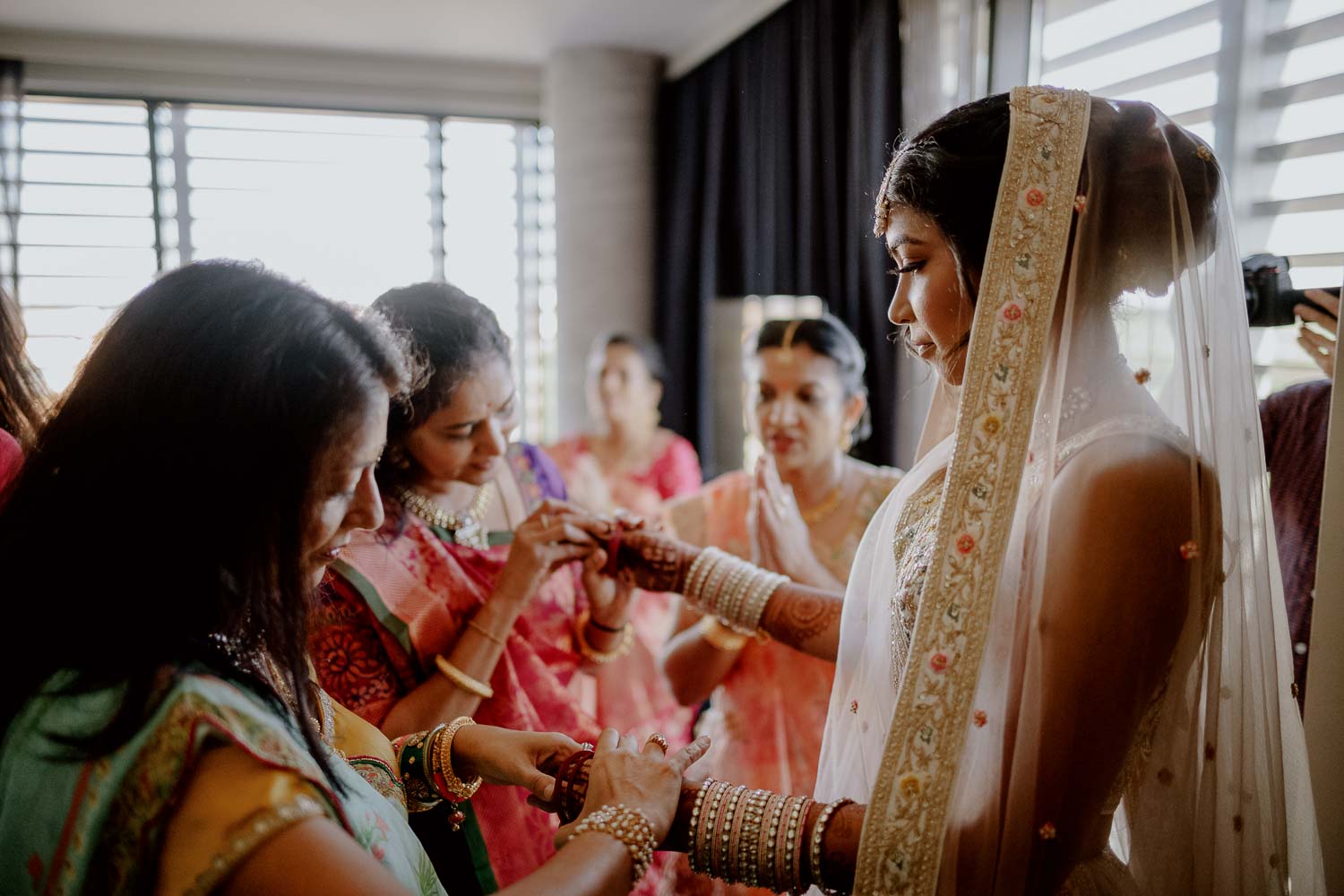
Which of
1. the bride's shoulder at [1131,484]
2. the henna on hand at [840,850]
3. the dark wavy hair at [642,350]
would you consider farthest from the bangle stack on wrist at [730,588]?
the dark wavy hair at [642,350]

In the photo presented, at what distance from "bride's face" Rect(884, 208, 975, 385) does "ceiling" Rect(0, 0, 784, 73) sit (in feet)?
9.00

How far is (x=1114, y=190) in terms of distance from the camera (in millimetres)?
967

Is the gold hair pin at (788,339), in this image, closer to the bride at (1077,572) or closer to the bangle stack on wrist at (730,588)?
the bangle stack on wrist at (730,588)

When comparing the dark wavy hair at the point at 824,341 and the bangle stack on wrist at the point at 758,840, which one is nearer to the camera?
the bangle stack on wrist at the point at 758,840

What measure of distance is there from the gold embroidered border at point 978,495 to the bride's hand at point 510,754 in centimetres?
40

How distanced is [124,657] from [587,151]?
4065 millimetres

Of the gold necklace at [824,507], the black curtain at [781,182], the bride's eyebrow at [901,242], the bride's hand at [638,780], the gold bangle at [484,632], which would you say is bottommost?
the bride's hand at [638,780]

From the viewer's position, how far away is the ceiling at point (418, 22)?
3.82m

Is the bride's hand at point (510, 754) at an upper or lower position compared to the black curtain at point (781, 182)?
lower

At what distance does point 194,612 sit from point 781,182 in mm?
2930

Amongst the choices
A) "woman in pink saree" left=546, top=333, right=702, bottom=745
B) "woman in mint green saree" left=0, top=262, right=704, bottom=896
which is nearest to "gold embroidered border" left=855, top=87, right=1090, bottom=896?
"woman in mint green saree" left=0, top=262, right=704, bottom=896

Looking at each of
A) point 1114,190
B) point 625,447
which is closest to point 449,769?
point 1114,190

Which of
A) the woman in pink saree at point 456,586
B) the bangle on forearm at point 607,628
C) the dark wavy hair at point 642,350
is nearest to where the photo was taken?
the woman in pink saree at point 456,586

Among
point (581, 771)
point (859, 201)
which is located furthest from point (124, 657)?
point (859, 201)
